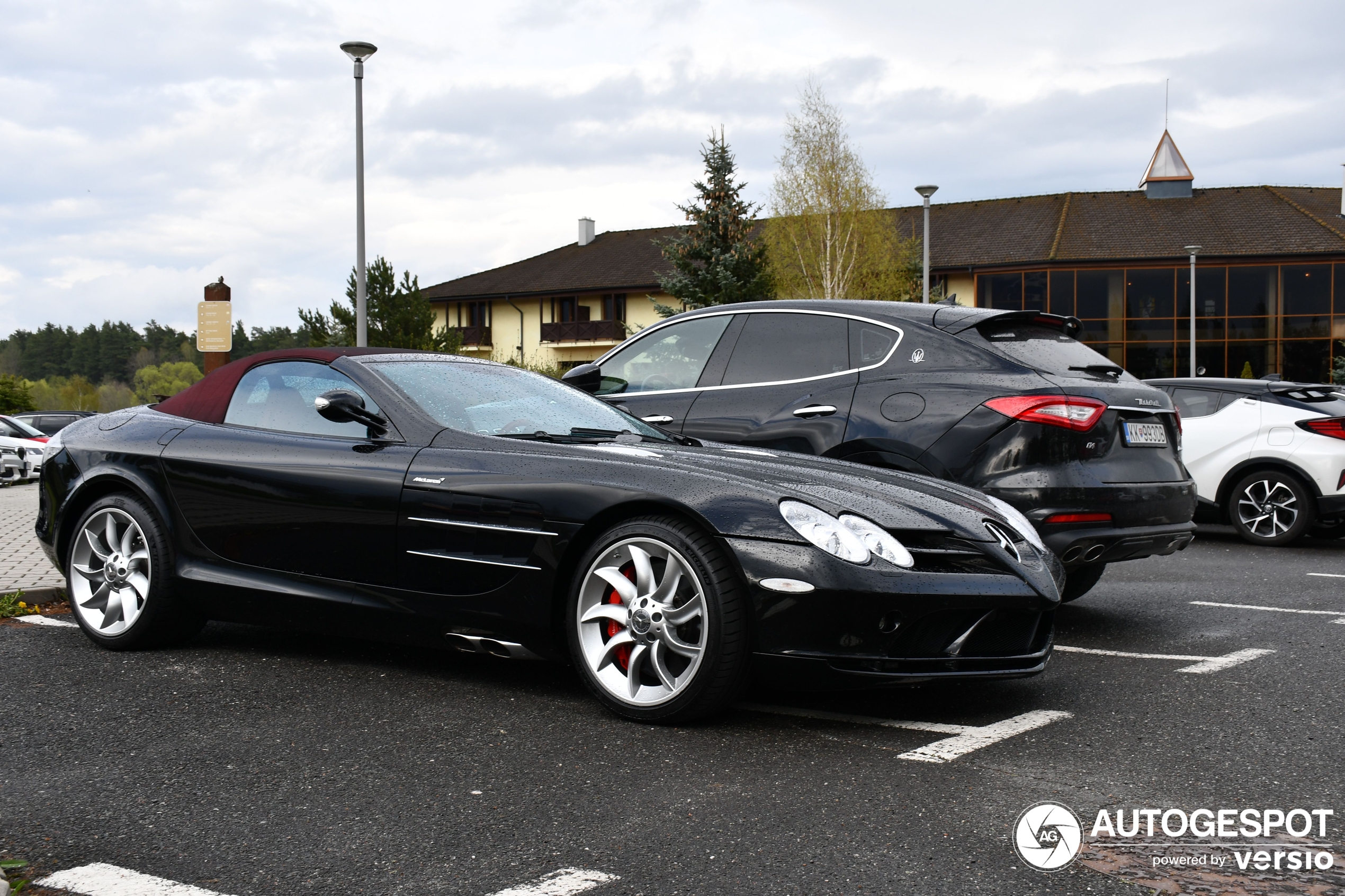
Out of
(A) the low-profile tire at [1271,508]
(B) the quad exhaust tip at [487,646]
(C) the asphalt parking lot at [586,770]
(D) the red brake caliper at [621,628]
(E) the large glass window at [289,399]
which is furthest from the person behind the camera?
(A) the low-profile tire at [1271,508]

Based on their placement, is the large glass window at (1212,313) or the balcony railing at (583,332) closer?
the large glass window at (1212,313)

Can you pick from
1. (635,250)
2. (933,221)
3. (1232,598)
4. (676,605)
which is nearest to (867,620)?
(676,605)

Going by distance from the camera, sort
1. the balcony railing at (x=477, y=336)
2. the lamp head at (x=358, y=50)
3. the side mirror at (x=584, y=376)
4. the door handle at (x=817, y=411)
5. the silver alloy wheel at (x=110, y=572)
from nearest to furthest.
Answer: the silver alloy wheel at (x=110, y=572) → the door handle at (x=817, y=411) → the side mirror at (x=584, y=376) → the lamp head at (x=358, y=50) → the balcony railing at (x=477, y=336)

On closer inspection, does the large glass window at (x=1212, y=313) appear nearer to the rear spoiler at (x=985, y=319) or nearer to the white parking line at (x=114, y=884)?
the rear spoiler at (x=985, y=319)

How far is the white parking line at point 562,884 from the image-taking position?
263 centimetres

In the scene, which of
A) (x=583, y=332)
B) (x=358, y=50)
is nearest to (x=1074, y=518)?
(x=358, y=50)

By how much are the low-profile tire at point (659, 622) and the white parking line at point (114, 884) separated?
5.30ft

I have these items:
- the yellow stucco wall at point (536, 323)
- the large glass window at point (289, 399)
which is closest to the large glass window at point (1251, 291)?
the yellow stucco wall at point (536, 323)

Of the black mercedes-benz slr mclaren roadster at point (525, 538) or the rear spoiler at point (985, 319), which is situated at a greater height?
the rear spoiler at point (985, 319)

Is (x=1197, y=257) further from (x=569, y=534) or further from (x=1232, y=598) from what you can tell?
(x=569, y=534)

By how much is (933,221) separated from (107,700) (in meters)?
45.3

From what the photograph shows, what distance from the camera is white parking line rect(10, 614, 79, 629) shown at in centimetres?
585

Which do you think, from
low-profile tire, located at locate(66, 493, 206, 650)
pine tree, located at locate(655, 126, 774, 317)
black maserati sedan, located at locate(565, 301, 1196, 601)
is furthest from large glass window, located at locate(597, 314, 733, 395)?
pine tree, located at locate(655, 126, 774, 317)

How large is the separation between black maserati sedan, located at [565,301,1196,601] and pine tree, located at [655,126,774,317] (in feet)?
98.1
